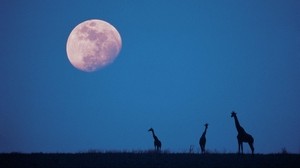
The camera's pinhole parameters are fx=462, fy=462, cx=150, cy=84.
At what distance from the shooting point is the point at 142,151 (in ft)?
101

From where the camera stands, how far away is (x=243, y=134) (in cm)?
2861
